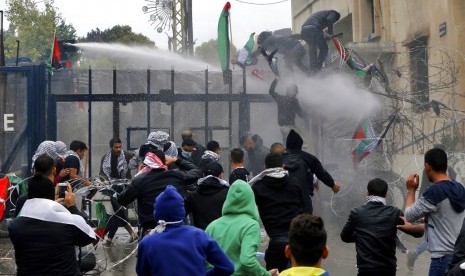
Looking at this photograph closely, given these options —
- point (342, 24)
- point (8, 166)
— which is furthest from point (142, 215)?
point (342, 24)

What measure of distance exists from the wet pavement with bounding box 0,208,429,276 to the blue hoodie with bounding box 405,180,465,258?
343 cm

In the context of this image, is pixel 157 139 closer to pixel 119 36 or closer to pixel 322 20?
pixel 322 20

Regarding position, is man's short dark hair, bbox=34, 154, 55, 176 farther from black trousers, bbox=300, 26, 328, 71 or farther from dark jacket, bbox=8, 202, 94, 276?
black trousers, bbox=300, 26, 328, 71

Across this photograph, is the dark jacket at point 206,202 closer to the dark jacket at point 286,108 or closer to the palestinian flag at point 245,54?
the dark jacket at point 286,108

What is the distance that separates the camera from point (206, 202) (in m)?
6.79

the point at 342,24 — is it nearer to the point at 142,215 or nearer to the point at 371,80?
the point at 371,80

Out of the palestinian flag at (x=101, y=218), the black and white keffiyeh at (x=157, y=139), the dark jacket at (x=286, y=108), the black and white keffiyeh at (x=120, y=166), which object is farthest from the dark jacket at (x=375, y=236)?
the dark jacket at (x=286, y=108)

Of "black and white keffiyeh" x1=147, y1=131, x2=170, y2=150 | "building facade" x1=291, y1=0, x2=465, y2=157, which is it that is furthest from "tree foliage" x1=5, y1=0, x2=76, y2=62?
"black and white keffiyeh" x1=147, y1=131, x2=170, y2=150

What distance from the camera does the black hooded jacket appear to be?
7.84 meters

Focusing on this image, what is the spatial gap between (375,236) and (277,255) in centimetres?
104

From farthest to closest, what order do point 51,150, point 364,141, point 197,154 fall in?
1. point 364,141
2. point 197,154
3. point 51,150

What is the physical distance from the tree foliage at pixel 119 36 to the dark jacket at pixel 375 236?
150ft

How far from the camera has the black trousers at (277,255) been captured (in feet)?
21.8

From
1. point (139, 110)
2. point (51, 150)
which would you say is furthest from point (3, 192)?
point (139, 110)
